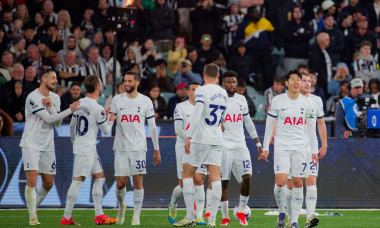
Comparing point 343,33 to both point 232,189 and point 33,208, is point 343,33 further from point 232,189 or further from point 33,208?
point 33,208

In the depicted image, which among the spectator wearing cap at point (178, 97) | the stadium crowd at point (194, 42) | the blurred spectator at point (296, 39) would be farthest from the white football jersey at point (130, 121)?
the blurred spectator at point (296, 39)

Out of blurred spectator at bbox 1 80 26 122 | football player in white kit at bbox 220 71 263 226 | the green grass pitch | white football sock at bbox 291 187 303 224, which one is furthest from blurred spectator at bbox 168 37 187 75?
white football sock at bbox 291 187 303 224

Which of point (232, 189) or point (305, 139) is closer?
point (305, 139)

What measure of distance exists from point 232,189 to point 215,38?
24.6 feet

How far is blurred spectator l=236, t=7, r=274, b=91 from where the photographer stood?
2230 cm

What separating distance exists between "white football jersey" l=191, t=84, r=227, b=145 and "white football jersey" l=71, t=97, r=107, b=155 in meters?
1.83

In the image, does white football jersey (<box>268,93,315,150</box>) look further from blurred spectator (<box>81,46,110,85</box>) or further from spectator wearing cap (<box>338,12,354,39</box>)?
spectator wearing cap (<box>338,12,354,39</box>)

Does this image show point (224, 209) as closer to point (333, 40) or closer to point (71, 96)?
point (71, 96)

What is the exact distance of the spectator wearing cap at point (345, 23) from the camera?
22.9 metres

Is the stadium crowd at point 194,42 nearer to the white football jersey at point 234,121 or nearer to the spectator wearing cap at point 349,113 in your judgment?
the spectator wearing cap at point 349,113

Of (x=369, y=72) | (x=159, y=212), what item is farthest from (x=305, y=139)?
(x=369, y=72)

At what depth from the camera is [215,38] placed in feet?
76.1

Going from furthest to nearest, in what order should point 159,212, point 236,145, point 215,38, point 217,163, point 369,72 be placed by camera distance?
point 215,38
point 369,72
point 159,212
point 236,145
point 217,163

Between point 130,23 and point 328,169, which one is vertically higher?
point 130,23
